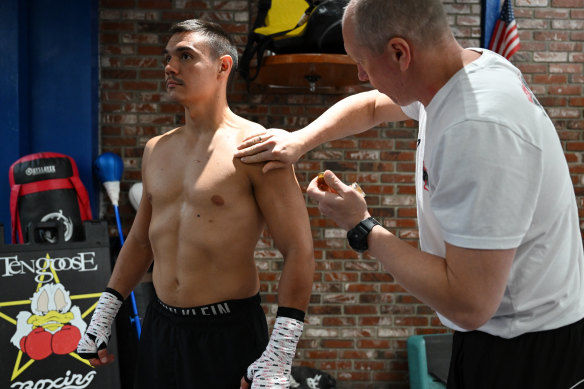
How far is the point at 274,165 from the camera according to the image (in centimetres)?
164

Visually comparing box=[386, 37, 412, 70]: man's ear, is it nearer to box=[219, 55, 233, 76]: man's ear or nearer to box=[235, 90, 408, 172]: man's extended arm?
box=[235, 90, 408, 172]: man's extended arm

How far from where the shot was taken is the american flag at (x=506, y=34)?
142 inches

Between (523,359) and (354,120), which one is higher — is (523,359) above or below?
below

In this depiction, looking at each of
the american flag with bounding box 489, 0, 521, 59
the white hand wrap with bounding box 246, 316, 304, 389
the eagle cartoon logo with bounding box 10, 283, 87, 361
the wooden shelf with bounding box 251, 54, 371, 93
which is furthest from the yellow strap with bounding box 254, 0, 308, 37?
the white hand wrap with bounding box 246, 316, 304, 389

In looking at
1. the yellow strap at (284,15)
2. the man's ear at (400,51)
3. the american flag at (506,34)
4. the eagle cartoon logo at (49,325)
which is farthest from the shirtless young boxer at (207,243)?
the american flag at (506,34)

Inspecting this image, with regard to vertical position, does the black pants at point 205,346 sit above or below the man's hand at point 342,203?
below

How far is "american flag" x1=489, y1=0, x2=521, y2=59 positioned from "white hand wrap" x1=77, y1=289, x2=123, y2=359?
Result: 2.91 meters

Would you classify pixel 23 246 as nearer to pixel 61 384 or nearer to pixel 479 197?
pixel 61 384

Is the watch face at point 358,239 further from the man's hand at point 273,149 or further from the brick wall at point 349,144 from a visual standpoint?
the brick wall at point 349,144

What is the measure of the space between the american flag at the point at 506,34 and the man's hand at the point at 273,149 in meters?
2.52

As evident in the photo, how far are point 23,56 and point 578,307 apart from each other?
11.0 feet

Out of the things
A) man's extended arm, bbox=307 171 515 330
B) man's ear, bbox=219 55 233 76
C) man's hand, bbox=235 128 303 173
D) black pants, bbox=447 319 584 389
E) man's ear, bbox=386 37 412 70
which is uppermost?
man's ear, bbox=219 55 233 76

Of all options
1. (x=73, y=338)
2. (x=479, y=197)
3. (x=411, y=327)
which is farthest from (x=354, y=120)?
(x=411, y=327)

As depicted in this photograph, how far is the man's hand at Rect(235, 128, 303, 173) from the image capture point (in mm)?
1613
